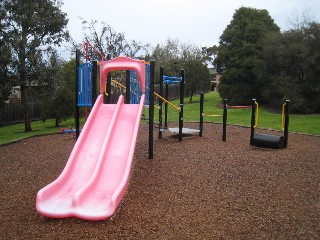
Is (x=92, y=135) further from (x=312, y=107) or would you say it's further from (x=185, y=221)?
(x=312, y=107)

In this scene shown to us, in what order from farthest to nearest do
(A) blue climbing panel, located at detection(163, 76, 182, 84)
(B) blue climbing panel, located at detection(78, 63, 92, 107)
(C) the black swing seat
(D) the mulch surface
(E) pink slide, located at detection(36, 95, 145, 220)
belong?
(A) blue climbing panel, located at detection(163, 76, 182, 84)
(C) the black swing seat
(B) blue climbing panel, located at detection(78, 63, 92, 107)
(E) pink slide, located at detection(36, 95, 145, 220)
(D) the mulch surface

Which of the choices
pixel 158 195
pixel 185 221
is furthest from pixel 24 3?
pixel 185 221

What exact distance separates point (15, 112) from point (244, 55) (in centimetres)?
1732

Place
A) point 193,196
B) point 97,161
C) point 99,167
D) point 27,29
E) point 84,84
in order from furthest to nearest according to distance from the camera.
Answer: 1. point 27,29
2. point 84,84
3. point 97,161
4. point 99,167
5. point 193,196

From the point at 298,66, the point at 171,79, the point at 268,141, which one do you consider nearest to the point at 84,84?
the point at 171,79

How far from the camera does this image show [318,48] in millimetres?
19219

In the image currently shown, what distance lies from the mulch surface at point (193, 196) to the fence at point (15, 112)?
15.7 meters

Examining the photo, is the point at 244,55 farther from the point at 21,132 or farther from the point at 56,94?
the point at 21,132

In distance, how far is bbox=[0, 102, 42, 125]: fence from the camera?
2367 centimetres

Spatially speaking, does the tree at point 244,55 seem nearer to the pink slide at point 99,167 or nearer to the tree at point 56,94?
the tree at point 56,94

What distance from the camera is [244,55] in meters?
24.8

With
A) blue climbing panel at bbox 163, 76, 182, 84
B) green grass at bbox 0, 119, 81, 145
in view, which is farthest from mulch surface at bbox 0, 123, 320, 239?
green grass at bbox 0, 119, 81, 145

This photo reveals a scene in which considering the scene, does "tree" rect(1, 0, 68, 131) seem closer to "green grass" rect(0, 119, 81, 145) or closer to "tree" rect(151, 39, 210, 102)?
"green grass" rect(0, 119, 81, 145)

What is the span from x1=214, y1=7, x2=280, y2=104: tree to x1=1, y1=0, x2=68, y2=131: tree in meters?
13.2
